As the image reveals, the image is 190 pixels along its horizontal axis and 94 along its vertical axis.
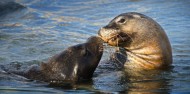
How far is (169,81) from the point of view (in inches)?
289

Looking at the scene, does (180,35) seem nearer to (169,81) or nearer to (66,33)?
(66,33)

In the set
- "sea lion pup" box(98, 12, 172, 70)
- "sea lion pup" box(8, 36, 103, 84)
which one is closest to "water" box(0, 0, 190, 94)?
"sea lion pup" box(8, 36, 103, 84)

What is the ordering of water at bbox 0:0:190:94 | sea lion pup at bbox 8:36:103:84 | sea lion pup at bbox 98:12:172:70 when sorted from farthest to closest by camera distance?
sea lion pup at bbox 98:12:172:70 → sea lion pup at bbox 8:36:103:84 → water at bbox 0:0:190:94

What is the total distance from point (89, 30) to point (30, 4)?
4.92 metres

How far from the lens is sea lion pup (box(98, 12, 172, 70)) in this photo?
7.96 meters

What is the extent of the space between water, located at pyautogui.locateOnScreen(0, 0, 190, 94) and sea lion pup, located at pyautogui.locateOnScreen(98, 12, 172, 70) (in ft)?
0.99

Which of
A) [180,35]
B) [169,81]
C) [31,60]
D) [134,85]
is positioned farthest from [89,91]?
[180,35]

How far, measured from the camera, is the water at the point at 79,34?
23.3 feet

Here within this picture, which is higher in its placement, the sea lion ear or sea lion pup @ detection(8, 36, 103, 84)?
the sea lion ear

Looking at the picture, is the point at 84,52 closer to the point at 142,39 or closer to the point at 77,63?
the point at 77,63

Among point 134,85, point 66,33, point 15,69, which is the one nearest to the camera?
point 134,85

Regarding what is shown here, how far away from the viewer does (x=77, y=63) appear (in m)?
7.46

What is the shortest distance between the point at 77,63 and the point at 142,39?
44.7 inches

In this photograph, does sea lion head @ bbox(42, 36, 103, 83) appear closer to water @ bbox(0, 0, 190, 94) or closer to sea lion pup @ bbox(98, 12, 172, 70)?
water @ bbox(0, 0, 190, 94)
